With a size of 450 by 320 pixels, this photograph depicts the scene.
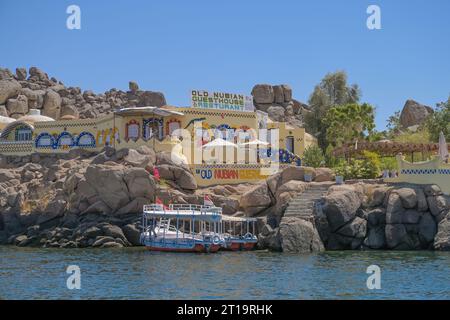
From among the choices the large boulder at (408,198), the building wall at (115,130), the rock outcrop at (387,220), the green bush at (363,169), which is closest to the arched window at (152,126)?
the building wall at (115,130)

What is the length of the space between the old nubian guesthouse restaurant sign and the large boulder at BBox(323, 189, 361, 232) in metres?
18.8

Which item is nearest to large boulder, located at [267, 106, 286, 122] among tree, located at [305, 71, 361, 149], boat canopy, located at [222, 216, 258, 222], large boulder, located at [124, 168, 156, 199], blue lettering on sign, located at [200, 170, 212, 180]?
tree, located at [305, 71, 361, 149]

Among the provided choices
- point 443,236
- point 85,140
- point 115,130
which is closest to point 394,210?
point 443,236

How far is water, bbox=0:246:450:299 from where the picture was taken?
28109 mm

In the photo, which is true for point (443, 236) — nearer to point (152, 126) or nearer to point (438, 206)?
point (438, 206)

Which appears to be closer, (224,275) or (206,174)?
(224,275)

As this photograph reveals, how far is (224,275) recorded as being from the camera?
33.5 metres

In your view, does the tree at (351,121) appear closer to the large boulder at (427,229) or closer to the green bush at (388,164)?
the green bush at (388,164)

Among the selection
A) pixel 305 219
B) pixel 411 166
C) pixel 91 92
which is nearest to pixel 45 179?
pixel 305 219

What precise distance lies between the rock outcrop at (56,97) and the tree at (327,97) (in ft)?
71.0

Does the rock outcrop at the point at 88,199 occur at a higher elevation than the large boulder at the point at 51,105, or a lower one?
lower

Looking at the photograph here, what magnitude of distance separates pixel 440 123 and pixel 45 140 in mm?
39518

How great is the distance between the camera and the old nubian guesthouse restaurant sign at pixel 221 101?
199ft

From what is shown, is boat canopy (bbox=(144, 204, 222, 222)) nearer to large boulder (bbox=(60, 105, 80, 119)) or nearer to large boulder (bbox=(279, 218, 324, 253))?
large boulder (bbox=(279, 218, 324, 253))
